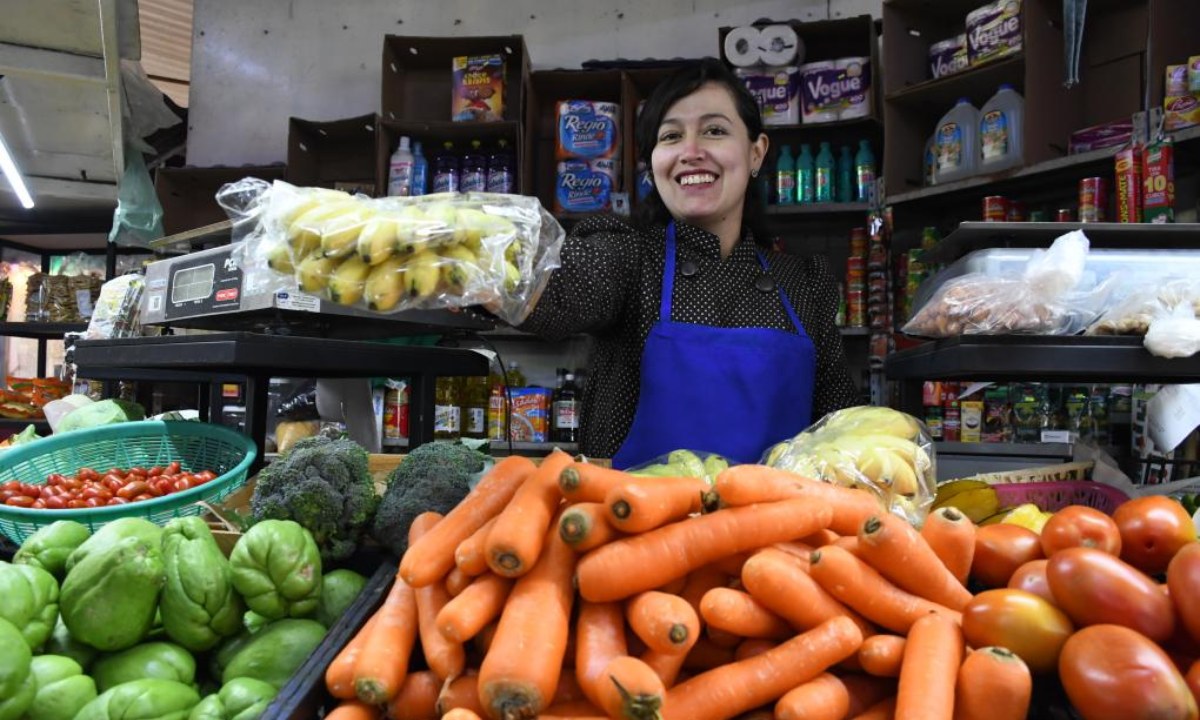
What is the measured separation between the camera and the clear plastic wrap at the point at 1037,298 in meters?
1.14

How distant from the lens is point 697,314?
1775 millimetres

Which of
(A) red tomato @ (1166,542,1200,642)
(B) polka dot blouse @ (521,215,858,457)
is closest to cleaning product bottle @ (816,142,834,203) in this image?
(B) polka dot blouse @ (521,215,858,457)

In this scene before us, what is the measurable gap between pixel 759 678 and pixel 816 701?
6 cm

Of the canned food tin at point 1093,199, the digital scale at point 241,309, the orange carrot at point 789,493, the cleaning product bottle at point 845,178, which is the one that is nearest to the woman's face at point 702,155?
the digital scale at point 241,309

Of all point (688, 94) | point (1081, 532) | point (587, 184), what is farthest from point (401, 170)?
point (1081, 532)

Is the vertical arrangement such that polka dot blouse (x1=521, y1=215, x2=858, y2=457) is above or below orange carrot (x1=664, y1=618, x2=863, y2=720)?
above

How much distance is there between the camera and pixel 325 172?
4.36 metres

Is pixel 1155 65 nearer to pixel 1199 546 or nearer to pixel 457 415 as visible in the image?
Result: pixel 1199 546

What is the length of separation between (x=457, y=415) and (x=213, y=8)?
3.09 metres

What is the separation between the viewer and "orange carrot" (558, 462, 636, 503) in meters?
0.91

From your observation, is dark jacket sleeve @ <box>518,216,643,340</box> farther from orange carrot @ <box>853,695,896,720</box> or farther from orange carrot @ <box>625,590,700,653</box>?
orange carrot @ <box>853,695,896,720</box>

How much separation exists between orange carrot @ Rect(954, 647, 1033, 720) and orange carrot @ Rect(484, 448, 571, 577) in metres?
0.44

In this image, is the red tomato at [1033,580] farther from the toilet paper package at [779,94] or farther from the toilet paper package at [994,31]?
the toilet paper package at [779,94]

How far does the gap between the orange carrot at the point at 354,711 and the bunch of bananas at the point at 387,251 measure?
0.46 m
